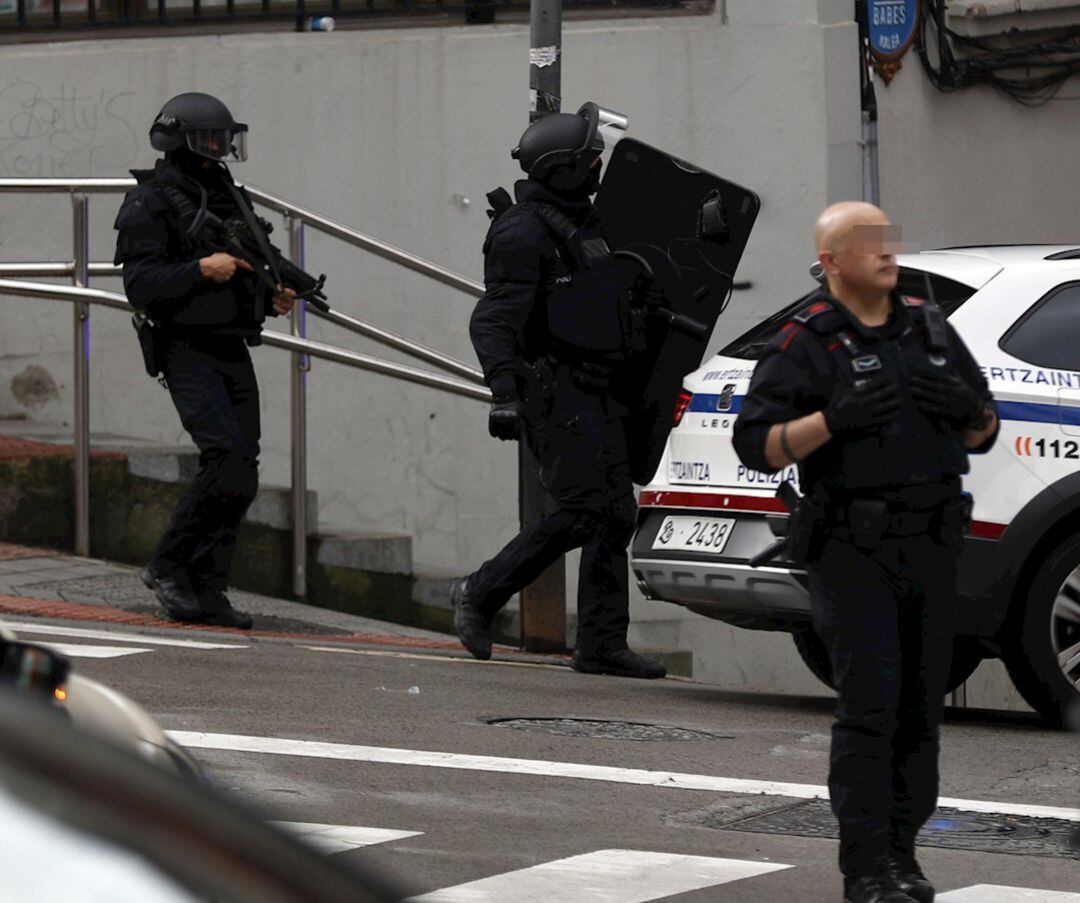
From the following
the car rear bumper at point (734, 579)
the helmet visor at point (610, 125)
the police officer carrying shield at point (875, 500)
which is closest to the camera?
the police officer carrying shield at point (875, 500)

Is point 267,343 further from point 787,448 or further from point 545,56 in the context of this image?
point 787,448

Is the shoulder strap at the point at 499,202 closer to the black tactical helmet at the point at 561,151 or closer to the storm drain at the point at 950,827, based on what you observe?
the black tactical helmet at the point at 561,151

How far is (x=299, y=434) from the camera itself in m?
10.8

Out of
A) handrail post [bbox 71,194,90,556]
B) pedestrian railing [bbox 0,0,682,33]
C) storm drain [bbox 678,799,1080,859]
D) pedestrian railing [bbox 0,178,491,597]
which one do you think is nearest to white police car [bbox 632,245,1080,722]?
storm drain [bbox 678,799,1080,859]

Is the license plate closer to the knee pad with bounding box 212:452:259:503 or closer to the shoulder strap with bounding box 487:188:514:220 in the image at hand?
the shoulder strap with bounding box 487:188:514:220

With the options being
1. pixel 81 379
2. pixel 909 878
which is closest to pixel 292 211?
pixel 81 379

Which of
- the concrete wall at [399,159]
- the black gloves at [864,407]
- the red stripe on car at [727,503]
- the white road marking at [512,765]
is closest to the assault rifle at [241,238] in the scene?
the red stripe on car at [727,503]

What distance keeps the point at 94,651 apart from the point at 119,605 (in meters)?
1.56

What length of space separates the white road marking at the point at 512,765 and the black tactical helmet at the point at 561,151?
282 cm

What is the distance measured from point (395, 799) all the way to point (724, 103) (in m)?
7.62

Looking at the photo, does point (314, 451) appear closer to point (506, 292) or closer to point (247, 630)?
point (247, 630)

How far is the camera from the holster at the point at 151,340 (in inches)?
368

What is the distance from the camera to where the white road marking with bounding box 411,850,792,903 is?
15.7 ft

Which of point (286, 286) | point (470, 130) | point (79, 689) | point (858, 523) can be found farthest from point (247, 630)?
point (79, 689)
